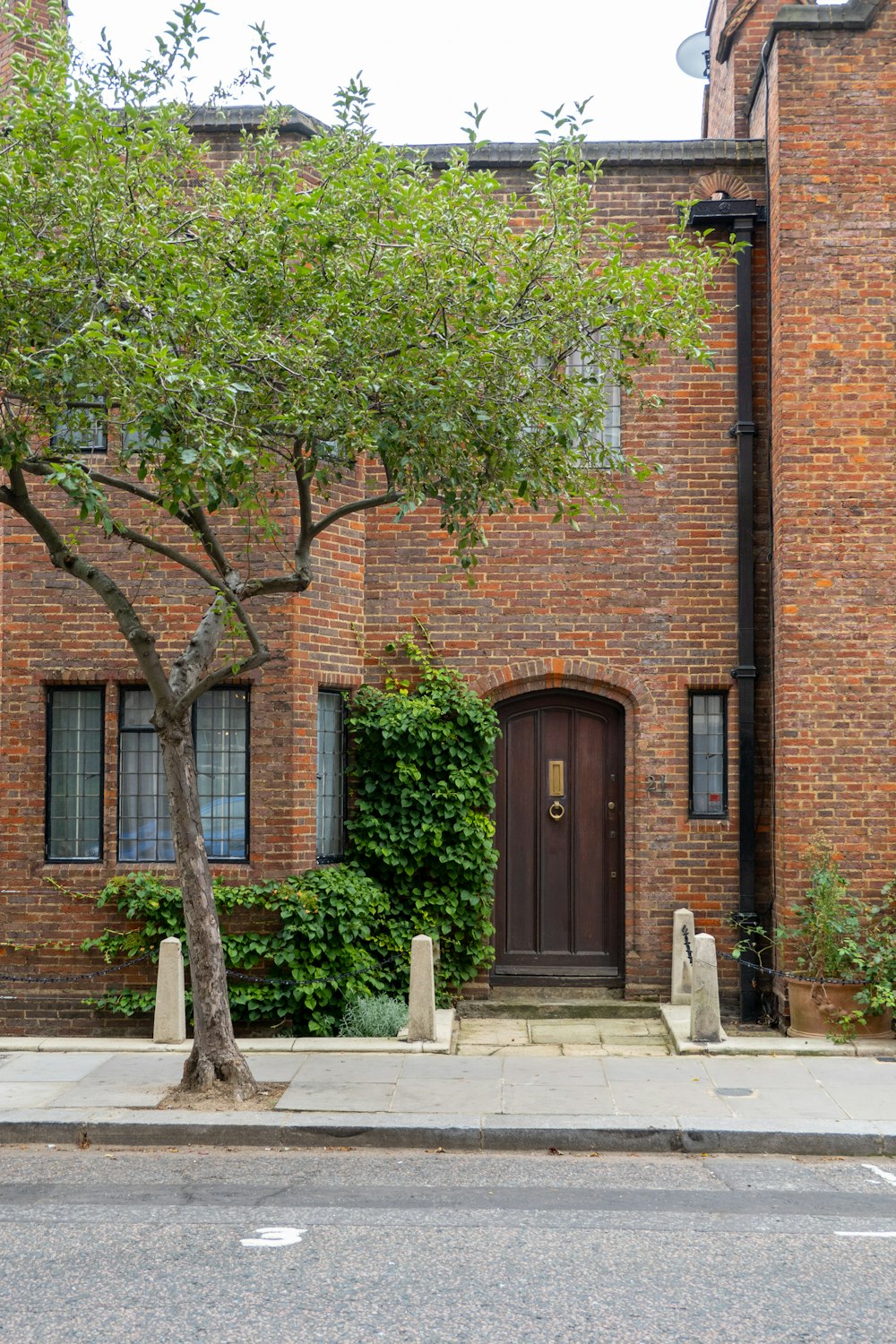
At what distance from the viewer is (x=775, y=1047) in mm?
9781

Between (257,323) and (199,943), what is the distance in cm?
411

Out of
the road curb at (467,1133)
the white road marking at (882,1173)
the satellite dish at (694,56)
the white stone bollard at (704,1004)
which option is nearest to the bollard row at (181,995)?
the road curb at (467,1133)

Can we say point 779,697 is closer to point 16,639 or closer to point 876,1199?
point 876,1199

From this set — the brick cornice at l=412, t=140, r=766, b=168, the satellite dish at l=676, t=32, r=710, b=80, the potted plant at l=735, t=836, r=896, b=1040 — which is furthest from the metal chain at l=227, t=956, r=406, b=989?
the satellite dish at l=676, t=32, r=710, b=80

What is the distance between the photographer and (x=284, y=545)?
10984 mm

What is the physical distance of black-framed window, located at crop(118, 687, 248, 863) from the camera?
1093 centimetres

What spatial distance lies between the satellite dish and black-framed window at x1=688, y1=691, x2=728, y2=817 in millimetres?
9628

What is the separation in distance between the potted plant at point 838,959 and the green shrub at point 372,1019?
10.2ft

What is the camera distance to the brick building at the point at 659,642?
10641 mm

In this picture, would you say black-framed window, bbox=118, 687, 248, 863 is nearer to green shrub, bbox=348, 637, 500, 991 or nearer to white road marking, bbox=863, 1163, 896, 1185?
green shrub, bbox=348, 637, 500, 991

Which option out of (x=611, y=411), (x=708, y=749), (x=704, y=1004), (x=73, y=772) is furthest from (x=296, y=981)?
(x=611, y=411)

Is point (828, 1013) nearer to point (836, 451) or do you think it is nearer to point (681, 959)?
point (681, 959)

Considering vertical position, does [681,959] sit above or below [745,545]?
below

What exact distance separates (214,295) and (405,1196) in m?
5.40
